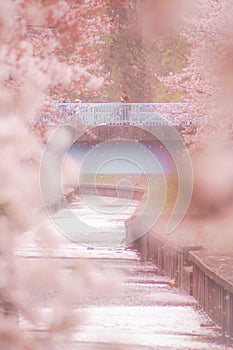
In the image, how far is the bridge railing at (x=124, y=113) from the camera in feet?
111

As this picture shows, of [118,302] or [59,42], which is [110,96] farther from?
[59,42]

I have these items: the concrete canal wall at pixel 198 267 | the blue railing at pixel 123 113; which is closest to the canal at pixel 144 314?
the concrete canal wall at pixel 198 267

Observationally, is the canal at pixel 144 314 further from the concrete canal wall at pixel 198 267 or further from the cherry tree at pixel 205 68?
the cherry tree at pixel 205 68

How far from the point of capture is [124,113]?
36781mm

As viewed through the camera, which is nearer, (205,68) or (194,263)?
(194,263)

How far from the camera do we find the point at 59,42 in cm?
255

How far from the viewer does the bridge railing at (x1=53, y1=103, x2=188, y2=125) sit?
3394cm

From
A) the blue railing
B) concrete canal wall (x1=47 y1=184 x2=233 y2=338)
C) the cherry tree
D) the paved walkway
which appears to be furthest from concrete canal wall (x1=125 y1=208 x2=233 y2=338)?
the blue railing

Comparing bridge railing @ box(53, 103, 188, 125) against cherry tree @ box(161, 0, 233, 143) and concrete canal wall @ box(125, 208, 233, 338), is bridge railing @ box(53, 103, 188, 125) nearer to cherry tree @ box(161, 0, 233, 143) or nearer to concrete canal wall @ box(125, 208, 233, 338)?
cherry tree @ box(161, 0, 233, 143)

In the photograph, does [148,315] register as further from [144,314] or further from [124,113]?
[124,113]

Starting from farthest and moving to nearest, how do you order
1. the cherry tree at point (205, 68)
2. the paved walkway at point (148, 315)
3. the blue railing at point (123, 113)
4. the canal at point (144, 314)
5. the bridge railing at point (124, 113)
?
the bridge railing at point (124, 113) → the blue railing at point (123, 113) → the cherry tree at point (205, 68) → the paved walkway at point (148, 315) → the canal at point (144, 314)

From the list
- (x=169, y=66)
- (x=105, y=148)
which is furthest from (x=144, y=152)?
(x=169, y=66)

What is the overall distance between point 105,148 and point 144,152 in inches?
79.0

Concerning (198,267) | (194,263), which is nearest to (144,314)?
(198,267)
